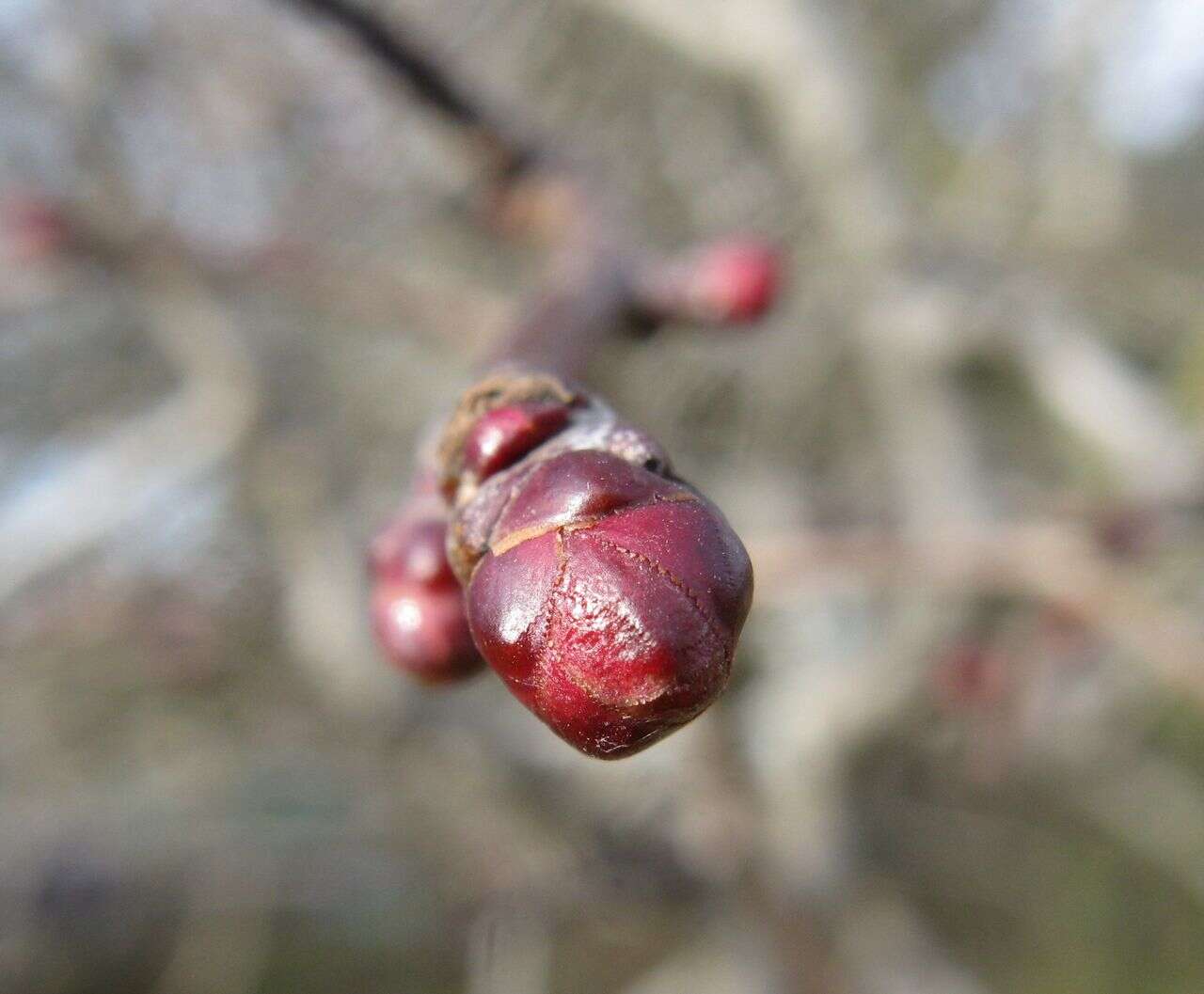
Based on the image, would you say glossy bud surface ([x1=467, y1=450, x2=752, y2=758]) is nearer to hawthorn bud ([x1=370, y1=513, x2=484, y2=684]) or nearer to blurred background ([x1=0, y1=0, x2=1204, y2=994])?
hawthorn bud ([x1=370, y1=513, x2=484, y2=684])

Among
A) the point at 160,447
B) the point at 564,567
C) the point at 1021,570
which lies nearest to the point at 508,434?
the point at 564,567

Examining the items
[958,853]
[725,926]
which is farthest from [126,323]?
[958,853]

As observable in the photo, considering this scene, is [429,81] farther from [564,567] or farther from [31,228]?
[31,228]

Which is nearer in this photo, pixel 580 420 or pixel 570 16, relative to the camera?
pixel 580 420

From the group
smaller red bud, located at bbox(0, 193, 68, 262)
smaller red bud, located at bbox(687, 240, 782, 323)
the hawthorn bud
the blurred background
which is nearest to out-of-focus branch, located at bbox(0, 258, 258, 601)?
the blurred background

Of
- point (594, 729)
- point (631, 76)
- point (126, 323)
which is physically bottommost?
point (126, 323)

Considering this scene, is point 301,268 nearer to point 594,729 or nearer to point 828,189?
point 828,189
